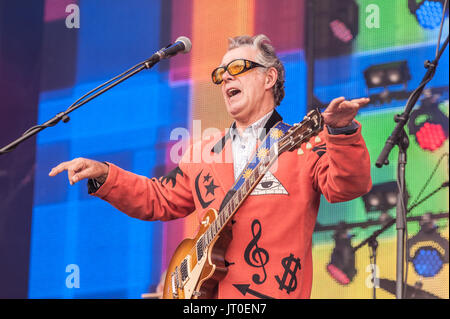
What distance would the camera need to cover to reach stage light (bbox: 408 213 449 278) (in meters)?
3.87

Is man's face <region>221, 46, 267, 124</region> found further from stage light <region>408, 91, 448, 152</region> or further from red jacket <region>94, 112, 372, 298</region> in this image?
stage light <region>408, 91, 448, 152</region>

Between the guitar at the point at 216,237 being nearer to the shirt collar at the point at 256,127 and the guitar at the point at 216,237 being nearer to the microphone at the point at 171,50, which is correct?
the shirt collar at the point at 256,127

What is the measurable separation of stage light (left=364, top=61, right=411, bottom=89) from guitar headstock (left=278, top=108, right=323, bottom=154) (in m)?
1.22

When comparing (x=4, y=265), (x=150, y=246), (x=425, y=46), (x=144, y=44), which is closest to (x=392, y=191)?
(x=425, y=46)

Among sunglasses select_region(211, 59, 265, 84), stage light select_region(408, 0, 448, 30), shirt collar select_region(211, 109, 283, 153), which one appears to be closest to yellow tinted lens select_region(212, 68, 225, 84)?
sunglasses select_region(211, 59, 265, 84)

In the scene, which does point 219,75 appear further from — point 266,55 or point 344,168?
point 344,168

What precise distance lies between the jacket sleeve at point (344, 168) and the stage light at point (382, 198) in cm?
103

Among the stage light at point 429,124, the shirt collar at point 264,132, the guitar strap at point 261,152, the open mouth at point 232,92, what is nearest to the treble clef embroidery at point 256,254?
the guitar strap at point 261,152

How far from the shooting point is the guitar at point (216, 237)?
313 centimetres

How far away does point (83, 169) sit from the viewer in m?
3.35

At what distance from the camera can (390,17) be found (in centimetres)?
420

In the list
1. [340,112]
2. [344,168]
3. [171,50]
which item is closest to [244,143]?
[171,50]

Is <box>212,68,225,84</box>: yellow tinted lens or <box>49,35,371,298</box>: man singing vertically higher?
<box>212,68,225,84</box>: yellow tinted lens
